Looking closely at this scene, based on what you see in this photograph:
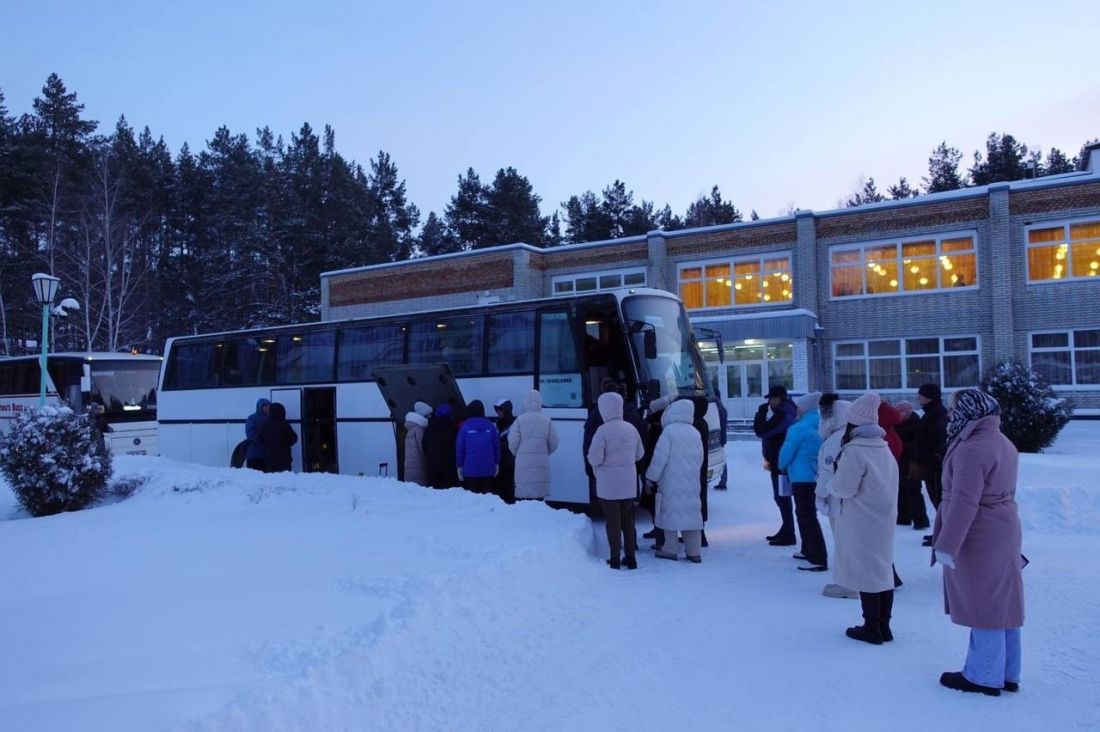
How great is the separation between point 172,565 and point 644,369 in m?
6.17

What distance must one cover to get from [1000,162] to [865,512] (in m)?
58.3

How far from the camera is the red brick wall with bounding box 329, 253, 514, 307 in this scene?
3431cm

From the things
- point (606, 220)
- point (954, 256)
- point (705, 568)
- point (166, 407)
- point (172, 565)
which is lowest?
point (705, 568)

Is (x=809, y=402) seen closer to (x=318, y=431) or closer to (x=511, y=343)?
(x=511, y=343)

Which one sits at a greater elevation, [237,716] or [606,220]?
[606,220]

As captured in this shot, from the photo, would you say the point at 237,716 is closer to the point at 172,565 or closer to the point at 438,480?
the point at 172,565

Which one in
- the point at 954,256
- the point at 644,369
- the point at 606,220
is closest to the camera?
the point at 644,369

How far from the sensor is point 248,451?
43.8 ft

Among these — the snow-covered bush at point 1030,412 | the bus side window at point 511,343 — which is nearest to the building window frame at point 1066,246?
the snow-covered bush at point 1030,412

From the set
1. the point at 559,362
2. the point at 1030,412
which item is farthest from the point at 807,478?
the point at 1030,412

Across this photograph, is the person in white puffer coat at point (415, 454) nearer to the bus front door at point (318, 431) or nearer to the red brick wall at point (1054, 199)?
the bus front door at point (318, 431)

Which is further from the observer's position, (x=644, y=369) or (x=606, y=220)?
(x=606, y=220)

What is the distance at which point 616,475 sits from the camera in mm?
8000

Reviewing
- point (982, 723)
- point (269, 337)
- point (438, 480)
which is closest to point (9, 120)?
point (269, 337)
